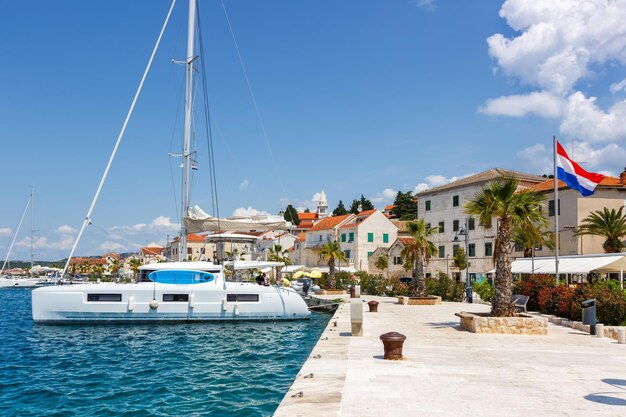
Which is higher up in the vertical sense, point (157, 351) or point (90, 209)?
point (90, 209)

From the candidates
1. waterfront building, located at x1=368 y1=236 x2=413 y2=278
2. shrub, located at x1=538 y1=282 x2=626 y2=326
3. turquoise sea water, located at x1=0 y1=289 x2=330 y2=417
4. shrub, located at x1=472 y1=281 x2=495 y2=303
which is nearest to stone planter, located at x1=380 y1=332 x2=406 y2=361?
turquoise sea water, located at x1=0 y1=289 x2=330 y2=417

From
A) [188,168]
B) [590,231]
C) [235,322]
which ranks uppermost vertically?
[188,168]

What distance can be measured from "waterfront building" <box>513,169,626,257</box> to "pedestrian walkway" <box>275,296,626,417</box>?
103 ft

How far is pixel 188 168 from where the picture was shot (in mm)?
31547

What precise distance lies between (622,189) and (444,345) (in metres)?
40.9

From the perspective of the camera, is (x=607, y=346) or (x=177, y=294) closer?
(x=607, y=346)

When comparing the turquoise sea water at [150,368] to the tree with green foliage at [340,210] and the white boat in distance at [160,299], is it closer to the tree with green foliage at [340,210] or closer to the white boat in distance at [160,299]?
the white boat in distance at [160,299]

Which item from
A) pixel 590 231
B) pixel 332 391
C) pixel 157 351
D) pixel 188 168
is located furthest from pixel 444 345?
pixel 590 231

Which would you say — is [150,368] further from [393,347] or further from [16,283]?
[16,283]

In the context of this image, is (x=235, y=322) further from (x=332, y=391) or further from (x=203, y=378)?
(x=332, y=391)

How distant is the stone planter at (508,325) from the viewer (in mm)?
19344

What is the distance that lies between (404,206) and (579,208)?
68470mm

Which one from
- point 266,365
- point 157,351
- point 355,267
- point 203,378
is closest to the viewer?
point 203,378

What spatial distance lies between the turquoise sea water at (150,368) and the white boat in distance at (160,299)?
0.65 meters
